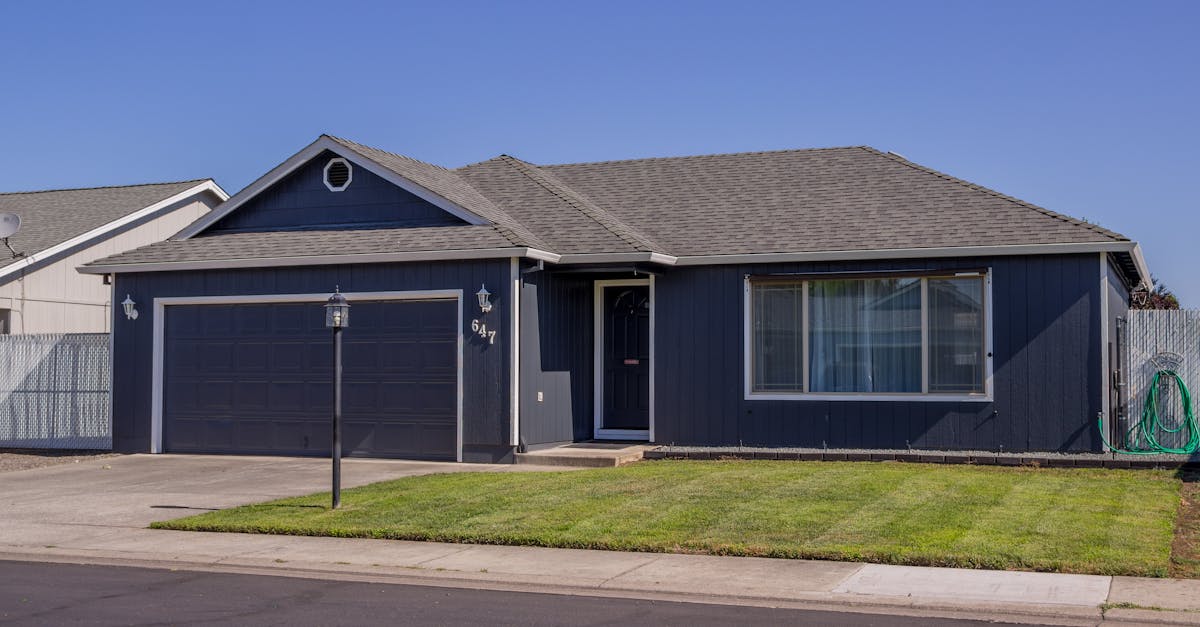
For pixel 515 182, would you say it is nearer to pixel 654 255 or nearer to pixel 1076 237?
pixel 654 255

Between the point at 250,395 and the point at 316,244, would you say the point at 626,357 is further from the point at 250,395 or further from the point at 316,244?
the point at 250,395

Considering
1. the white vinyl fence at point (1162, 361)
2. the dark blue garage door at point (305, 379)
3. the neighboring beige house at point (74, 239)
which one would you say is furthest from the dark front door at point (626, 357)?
the neighboring beige house at point (74, 239)

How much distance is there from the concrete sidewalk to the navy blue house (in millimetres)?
4502

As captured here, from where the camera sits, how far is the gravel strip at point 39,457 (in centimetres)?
1778

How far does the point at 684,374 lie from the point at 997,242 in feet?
15.2

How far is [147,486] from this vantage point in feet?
48.3

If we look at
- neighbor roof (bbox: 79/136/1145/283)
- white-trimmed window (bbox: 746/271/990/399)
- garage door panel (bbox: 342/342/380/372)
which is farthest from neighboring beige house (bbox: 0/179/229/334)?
white-trimmed window (bbox: 746/271/990/399)

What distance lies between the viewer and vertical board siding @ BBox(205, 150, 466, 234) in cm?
1822

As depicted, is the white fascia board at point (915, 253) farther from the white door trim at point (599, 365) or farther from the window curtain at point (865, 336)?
the white door trim at point (599, 365)

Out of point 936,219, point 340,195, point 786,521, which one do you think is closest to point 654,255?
point 936,219

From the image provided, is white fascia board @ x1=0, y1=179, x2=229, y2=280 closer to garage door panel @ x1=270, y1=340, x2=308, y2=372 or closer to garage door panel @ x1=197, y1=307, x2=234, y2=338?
garage door panel @ x1=197, y1=307, x2=234, y2=338

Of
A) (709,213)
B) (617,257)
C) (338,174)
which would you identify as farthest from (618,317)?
(338,174)

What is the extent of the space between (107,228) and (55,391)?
6.28 m

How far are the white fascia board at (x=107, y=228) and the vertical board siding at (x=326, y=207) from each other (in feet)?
20.0
